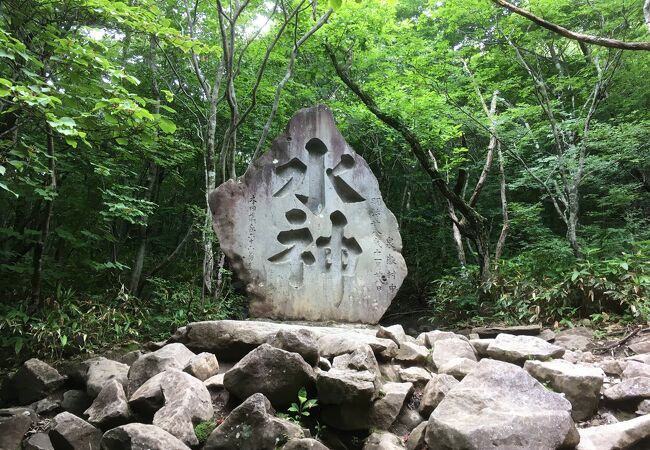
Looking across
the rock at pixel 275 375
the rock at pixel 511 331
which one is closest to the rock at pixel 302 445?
the rock at pixel 275 375

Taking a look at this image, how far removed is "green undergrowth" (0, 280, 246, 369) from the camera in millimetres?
5852

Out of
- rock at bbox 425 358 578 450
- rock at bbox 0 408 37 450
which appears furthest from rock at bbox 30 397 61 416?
rock at bbox 425 358 578 450

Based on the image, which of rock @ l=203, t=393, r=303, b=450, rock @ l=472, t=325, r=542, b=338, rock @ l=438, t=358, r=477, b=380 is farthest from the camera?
rock @ l=472, t=325, r=542, b=338

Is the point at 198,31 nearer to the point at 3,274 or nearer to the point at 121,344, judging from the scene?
the point at 3,274

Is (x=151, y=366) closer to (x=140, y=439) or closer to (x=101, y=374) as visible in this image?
(x=101, y=374)

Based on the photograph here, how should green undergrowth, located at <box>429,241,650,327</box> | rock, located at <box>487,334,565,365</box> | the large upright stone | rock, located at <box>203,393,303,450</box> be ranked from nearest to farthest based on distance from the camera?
1. rock, located at <box>203,393,303,450</box>
2. rock, located at <box>487,334,565,365</box>
3. the large upright stone
4. green undergrowth, located at <box>429,241,650,327</box>

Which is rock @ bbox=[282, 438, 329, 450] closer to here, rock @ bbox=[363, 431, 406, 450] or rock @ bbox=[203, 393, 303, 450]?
rock @ bbox=[203, 393, 303, 450]

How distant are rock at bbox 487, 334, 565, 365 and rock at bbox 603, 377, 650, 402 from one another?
579 millimetres

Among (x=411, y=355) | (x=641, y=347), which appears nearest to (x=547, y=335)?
(x=641, y=347)

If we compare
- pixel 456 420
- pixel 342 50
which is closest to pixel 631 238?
pixel 342 50

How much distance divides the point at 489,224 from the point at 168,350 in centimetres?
1100

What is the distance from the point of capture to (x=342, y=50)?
31.3ft

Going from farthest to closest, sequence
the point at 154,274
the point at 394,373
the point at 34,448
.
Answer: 1. the point at 154,274
2. the point at 394,373
3. the point at 34,448

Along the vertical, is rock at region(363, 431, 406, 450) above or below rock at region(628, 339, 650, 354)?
below
